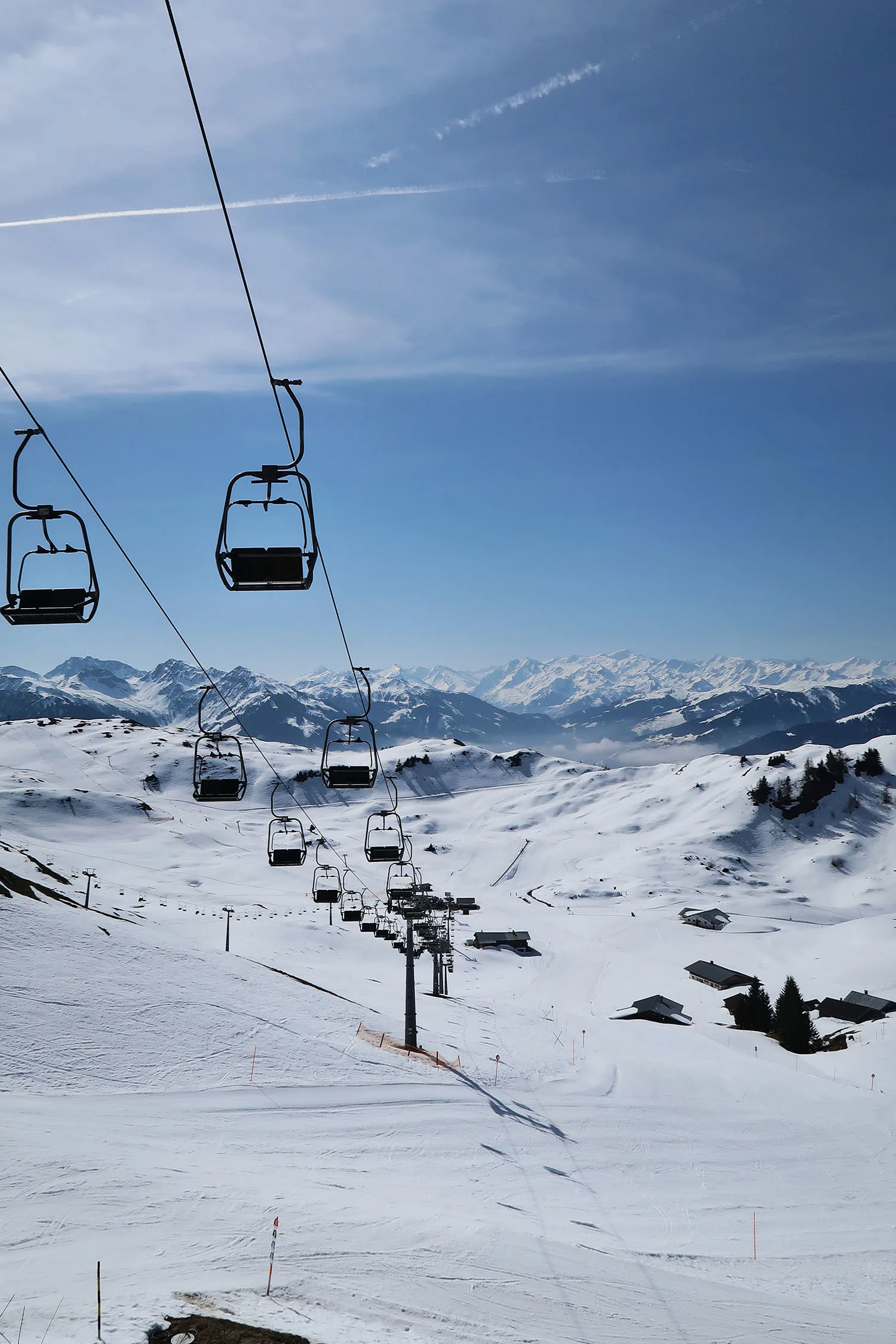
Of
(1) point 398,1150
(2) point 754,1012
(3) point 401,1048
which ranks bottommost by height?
(2) point 754,1012

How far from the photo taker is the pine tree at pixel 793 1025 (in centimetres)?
5578

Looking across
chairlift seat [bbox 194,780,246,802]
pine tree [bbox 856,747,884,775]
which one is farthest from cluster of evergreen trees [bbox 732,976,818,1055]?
pine tree [bbox 856,747,884,775]

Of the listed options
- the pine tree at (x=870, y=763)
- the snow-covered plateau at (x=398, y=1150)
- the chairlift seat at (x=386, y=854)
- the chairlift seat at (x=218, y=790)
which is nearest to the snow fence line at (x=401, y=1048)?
the snow-covered plateau at (x=398, y=1150)

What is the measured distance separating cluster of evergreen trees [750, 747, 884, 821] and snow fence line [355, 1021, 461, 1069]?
13693 centimetres

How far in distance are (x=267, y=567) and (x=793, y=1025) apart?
204 feet

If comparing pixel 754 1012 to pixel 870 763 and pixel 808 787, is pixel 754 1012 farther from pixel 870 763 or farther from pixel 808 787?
pixel 870 763

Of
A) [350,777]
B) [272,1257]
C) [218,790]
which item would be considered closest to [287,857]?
[218,790]

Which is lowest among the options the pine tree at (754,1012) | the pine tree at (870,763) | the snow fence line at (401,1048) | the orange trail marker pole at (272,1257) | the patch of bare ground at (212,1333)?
the pine tree at (754,1012)

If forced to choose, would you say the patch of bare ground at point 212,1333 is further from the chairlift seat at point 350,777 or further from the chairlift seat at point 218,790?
the chairlift seat at point 350,777

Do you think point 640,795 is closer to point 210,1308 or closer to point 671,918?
point 671,918

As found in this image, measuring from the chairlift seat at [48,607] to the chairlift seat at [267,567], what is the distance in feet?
6.24

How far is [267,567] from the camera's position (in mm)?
Answer: 8367

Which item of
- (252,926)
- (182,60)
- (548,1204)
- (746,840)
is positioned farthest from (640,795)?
(182,60)

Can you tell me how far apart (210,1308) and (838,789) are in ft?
571
